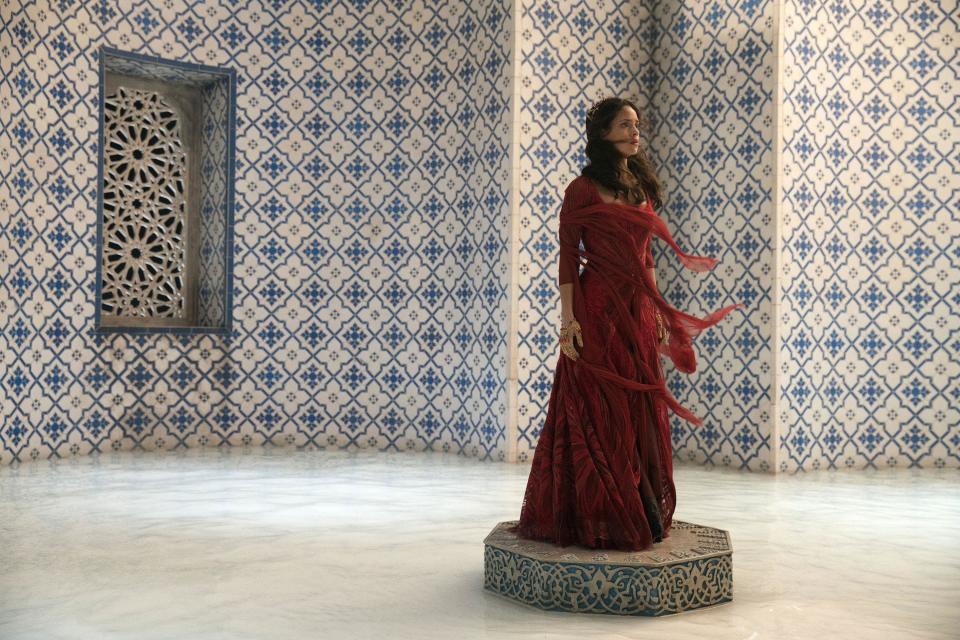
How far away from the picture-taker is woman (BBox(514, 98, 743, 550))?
3.34 m

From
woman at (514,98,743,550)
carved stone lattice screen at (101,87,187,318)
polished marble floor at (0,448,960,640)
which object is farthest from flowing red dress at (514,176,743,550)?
carved stone lattice screen at (101,87,187,318)

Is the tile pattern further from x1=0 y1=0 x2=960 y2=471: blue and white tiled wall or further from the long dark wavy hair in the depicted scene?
the long dark wavy hair

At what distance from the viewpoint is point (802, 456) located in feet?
21.6

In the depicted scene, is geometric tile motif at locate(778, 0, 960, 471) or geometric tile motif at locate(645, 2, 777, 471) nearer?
geometric tile motif at locate(645, 2, 777, 471)

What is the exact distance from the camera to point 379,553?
395 cm

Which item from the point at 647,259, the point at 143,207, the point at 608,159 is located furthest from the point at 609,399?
the point at 143,207

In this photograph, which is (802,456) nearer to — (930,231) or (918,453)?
(918,453)

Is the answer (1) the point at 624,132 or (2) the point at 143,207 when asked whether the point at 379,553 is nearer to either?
(1) the point at 624,132

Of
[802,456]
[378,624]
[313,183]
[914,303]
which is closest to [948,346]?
[914,303]

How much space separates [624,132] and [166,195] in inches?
197

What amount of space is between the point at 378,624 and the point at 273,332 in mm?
4920

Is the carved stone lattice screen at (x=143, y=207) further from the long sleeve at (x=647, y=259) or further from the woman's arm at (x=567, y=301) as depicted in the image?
the long sleeve at (x=647, y=259)

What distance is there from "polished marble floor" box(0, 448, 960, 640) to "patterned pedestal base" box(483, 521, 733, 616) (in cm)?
6

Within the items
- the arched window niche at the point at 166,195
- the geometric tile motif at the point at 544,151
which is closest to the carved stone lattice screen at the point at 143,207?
the arched window niche at the point at 166,195
